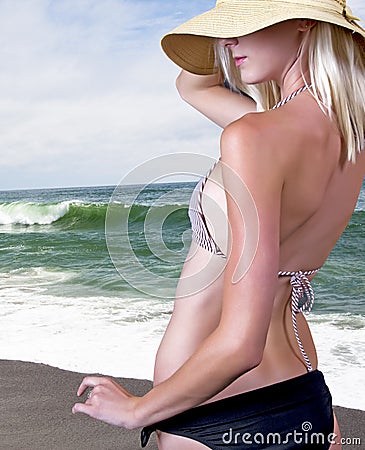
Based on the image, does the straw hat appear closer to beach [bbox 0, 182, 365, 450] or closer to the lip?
the lip

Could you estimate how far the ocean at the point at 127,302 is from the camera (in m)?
1.34

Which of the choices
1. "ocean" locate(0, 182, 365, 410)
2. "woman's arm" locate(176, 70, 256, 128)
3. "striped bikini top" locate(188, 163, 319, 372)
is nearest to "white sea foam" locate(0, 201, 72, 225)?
"ocean" locate(0, 182, 365, 410)

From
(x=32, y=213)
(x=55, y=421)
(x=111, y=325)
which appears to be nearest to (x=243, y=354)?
(x=55, y=421)

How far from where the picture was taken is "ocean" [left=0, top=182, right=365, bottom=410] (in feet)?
4.39

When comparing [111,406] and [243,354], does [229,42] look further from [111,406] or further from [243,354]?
[111,406]

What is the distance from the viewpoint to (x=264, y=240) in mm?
983

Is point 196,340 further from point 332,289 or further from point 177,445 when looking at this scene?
point 332,289

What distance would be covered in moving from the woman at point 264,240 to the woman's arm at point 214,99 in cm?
15

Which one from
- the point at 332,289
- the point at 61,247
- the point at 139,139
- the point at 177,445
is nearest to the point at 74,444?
the point at 177,445

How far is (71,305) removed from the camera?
5746 mm

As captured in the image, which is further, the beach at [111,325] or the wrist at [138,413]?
the beach at [111,325]

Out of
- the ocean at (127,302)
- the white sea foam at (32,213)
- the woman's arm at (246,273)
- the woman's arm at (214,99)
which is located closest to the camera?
the woman's arm at (246,273)

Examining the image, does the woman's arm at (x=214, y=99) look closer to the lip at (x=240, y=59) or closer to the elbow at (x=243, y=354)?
the lip at (x=240, y=59)

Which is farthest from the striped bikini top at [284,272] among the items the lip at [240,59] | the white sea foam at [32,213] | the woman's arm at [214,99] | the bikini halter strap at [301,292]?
the white sea foam at [32,213]
